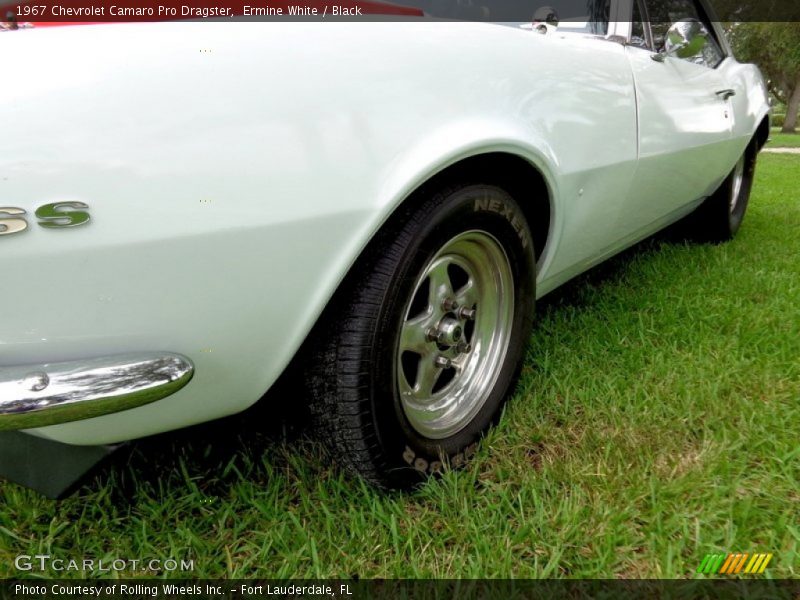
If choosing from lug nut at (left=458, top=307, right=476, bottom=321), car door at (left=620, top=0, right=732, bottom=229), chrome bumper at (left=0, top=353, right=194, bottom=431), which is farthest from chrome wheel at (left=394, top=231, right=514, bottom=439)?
car door at (left=620, top=0, right=732, bottom=229)

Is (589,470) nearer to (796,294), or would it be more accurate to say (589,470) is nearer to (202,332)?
(202,332)

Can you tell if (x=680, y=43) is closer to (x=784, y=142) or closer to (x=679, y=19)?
(x=679, y=19)

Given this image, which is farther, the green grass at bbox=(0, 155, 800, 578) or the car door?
the car door

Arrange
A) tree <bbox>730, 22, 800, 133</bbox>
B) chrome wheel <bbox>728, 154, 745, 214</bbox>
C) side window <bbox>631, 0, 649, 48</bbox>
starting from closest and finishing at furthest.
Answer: side window <bbox>631, 0, 649, 48</bbox> < chrome wheel <bbox>728, 154, 745, 214</bbox> < tree <bbox>730, 22, 800, 133</bbox>

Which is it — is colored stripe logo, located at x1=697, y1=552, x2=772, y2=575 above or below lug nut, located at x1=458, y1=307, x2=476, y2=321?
below

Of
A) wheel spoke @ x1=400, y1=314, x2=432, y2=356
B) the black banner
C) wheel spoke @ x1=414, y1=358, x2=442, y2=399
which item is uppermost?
wheel spoke @ x1=400, y1=314, x2=432, y2=356

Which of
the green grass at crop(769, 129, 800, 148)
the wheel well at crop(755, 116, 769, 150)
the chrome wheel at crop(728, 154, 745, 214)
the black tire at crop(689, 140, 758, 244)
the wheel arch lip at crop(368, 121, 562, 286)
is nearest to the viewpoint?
the wheel arch lip at crop(368, 121, 562, 286)

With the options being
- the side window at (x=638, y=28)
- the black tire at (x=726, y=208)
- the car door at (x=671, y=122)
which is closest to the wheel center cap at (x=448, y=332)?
the car door at (x=671, y=122)

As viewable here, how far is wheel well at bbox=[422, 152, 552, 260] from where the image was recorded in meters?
1.51

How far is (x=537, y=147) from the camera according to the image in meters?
1.61

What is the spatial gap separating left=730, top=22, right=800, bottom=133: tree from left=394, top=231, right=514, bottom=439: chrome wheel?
19.5 metres

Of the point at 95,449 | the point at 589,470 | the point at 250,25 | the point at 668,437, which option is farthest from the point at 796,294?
the point at 95,449

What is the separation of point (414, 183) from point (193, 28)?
494mm

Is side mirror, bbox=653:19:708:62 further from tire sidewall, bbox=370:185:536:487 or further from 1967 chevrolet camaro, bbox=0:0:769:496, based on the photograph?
tire sidewall, bbox=370:185:536:487
